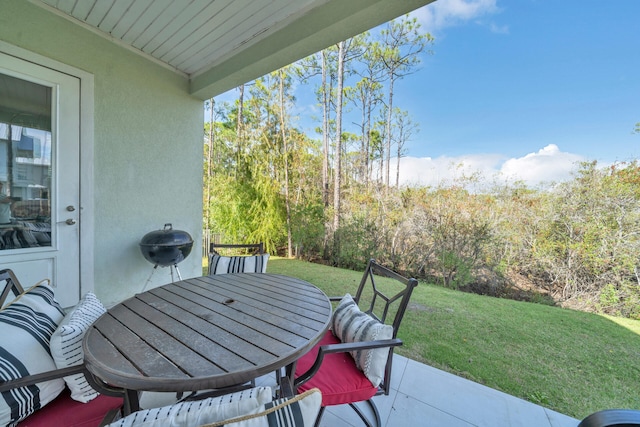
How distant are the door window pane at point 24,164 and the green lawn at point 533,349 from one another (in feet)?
11.7

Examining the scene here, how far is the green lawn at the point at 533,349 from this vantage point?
1.87 meters

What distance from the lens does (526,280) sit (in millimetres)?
4281

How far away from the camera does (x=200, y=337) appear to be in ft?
3.64

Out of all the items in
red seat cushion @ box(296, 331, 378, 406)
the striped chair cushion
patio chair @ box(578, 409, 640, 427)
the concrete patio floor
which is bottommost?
the concrete patio floor

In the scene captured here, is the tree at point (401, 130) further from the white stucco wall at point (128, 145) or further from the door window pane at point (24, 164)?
the door window pane at point (24, 164)

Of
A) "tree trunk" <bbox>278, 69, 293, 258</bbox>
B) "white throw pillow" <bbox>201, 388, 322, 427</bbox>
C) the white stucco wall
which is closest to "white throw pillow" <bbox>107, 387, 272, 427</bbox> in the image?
"white throw pillow" <bbox>201, 388, 322, 427</bbox>

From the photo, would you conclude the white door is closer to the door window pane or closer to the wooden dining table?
the door window pane

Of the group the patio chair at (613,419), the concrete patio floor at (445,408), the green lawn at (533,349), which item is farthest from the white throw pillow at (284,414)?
the green lawn at (533,349)

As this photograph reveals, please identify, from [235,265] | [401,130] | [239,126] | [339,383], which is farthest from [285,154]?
[401,130]

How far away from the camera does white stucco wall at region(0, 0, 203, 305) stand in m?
2.50

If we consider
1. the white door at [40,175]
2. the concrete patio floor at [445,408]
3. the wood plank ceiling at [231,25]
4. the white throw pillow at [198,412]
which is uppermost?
the wood plank ceiling at [231,25]

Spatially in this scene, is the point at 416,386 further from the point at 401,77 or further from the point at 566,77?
the point at 401,77

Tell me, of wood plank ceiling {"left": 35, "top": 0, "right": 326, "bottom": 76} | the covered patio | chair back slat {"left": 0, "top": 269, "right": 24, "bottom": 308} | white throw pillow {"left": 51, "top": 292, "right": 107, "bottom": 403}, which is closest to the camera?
white throw pillow {"left": 51, "top": 292, "right": 107, "bottom": 403}

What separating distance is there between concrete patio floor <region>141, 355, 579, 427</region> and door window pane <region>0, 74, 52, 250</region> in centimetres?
202
